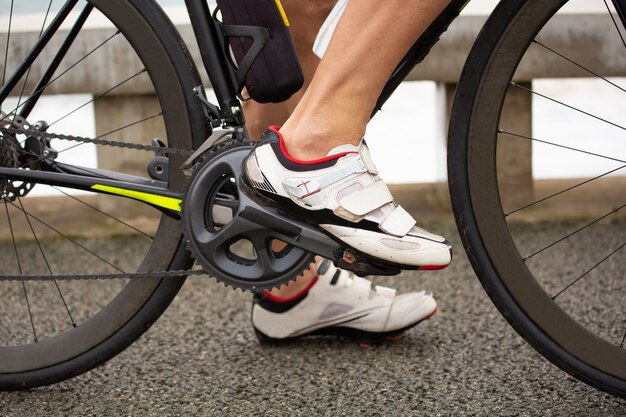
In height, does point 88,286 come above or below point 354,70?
below

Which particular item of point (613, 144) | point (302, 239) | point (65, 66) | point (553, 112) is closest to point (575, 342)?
point (302, 239)

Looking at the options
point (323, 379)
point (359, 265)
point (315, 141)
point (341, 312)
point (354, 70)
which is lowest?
point (323, 379)

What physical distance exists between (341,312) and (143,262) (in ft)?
2.02

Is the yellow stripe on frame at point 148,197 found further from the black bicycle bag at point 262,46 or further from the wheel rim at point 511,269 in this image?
the wheel rim at point 511,269

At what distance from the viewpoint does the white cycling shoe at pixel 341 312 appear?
2.41 metres

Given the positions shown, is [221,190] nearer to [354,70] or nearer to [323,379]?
[354,70]

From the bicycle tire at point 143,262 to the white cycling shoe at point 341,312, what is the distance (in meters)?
0.43

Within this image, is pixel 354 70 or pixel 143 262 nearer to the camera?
pixel 354 70

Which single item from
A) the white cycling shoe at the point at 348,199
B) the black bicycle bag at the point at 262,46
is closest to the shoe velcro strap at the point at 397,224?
the white cycling shoe at the point at 348,199

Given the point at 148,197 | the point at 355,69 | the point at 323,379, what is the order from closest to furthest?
the point at 355,69
the point at 148,197
the point at 323,379

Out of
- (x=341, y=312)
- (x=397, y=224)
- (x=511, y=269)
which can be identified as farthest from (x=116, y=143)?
(x=511, y=269)

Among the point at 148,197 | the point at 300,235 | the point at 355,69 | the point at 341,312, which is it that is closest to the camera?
the point at 355,69

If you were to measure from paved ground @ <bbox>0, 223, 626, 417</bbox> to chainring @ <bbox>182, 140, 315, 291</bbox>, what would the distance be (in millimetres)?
325

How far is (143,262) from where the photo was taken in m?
2.04
